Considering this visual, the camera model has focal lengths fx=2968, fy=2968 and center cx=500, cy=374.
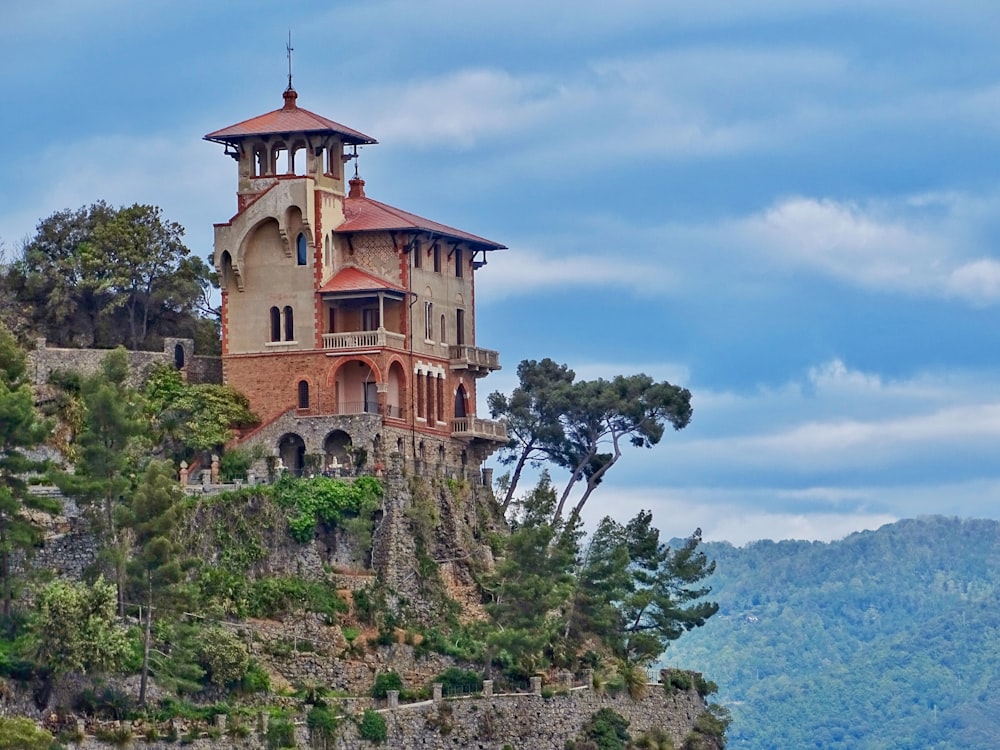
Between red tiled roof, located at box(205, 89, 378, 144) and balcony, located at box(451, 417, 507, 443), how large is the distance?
10.2m

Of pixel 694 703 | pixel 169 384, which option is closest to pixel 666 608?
pixel 694 703

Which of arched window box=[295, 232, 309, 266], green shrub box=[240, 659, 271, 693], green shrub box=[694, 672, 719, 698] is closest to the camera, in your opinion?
green shrub box=[240, 659, 271, 693]

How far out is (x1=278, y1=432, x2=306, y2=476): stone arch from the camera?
9569 centimetres

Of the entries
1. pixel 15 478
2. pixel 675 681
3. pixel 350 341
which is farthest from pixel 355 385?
pixel 15 478

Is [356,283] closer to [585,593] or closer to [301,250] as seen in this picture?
[301,250]

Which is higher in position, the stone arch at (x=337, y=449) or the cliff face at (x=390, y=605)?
the stone arch at (x=337, y=449)

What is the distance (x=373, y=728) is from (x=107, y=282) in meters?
21.0

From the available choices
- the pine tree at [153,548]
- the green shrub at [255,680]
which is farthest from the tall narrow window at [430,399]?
the pine tree at [153,548]

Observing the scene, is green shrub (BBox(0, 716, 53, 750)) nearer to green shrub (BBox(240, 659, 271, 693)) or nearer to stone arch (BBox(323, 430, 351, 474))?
green shrub (BBox(240, 659, 271, 693))

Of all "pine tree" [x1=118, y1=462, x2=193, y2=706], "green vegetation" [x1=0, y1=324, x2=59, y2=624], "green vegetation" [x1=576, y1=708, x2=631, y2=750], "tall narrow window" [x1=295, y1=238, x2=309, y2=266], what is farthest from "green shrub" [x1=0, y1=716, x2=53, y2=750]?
"tall narrow window" [x1=295, y1=238, x2=309, y2=266]

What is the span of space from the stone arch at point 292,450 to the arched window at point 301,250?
612cm

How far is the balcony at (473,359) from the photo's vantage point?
102 m

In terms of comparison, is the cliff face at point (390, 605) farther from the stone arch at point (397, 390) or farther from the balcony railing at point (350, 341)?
the balcony railing at point (350, 341)

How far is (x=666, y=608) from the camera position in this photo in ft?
330
